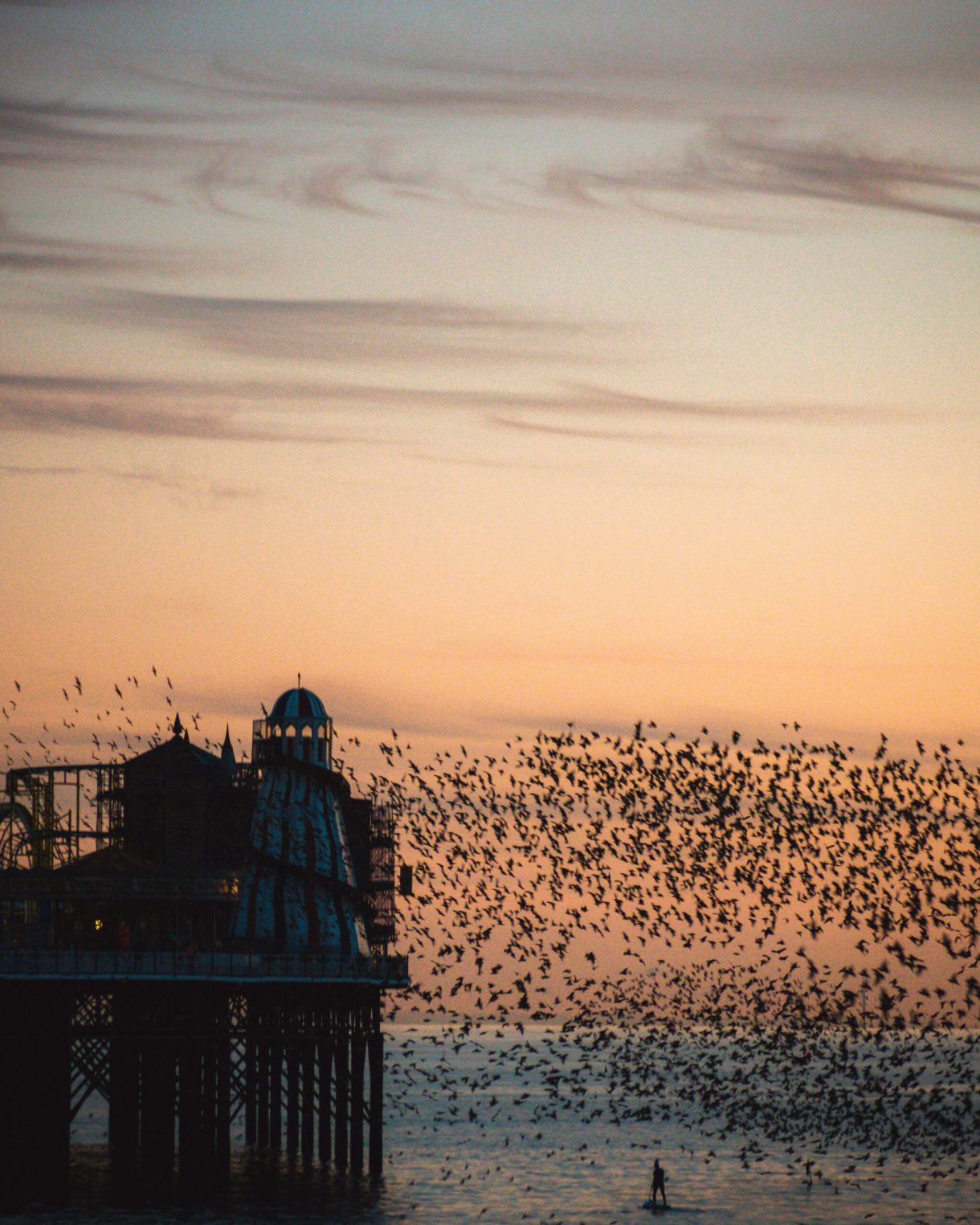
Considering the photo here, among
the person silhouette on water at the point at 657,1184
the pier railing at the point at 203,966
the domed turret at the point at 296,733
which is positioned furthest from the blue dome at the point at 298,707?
the person silhouette on water at the point at 657,1184

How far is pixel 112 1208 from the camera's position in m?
64.1

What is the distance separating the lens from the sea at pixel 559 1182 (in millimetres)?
66938

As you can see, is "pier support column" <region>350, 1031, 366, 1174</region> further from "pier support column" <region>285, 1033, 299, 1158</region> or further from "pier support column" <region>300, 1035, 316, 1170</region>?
"pier support column" <region>285, 1033, 299, 1158</region>

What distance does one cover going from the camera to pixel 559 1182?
90.1m

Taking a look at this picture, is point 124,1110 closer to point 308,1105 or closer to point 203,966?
point 308,1105

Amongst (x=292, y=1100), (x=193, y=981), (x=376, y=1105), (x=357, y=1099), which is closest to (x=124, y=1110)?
(x=292, y=1100)

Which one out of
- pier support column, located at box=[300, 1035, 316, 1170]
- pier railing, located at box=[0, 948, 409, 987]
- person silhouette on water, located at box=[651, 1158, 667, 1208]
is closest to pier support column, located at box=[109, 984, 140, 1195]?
pier support column, located at box=[300, 1035, 316, 1170]

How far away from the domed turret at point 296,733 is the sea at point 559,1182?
1205 centimetres

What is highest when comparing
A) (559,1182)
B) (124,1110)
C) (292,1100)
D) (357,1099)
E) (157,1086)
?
(157,1086)

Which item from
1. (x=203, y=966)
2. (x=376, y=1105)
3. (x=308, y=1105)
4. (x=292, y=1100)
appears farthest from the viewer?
(x=292, y=1100)

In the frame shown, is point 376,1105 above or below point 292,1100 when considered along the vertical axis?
above

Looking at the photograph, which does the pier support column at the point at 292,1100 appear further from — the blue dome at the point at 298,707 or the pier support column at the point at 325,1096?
the blue dome at the point at 298,707

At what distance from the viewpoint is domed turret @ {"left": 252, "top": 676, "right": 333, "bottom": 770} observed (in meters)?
73.1

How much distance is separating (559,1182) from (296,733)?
29.5 meters
